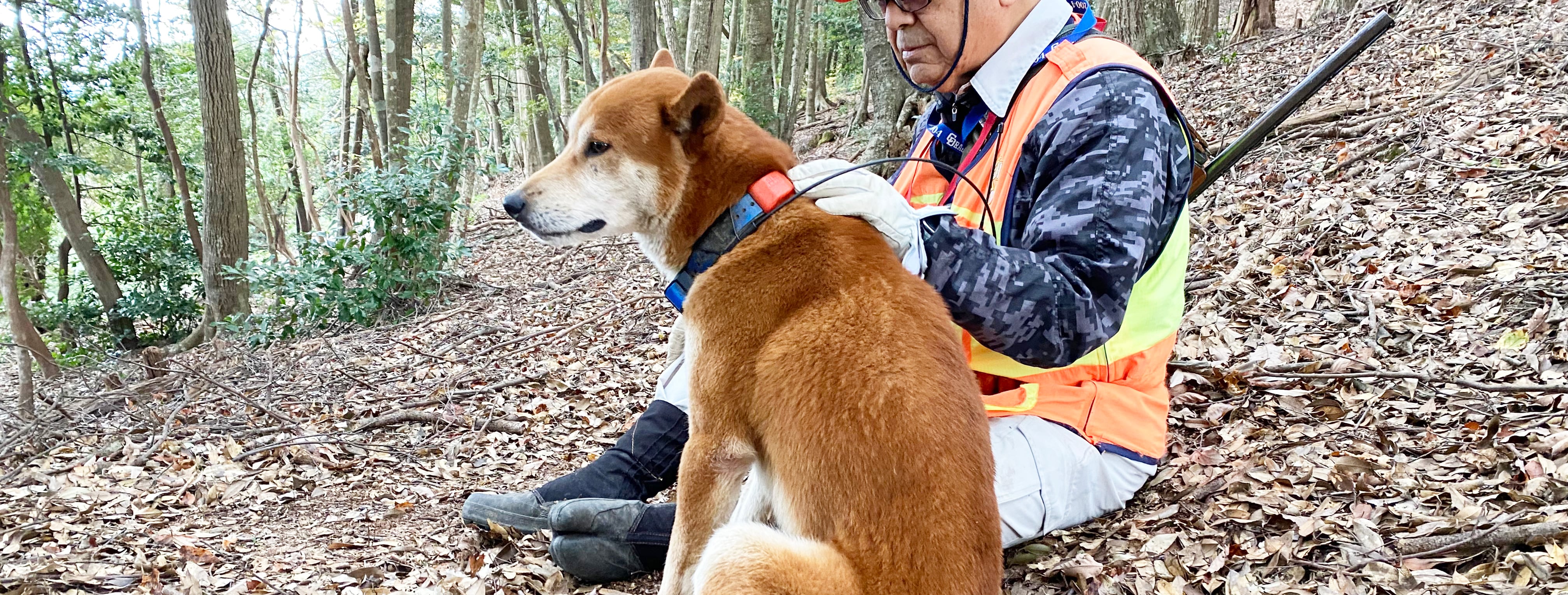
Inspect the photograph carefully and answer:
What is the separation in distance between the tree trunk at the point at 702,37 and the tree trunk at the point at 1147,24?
5.70 m

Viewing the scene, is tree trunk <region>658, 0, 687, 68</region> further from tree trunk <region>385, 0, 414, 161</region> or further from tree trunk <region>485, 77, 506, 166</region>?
tree trunk <region>485, 77, 506, 166</region>

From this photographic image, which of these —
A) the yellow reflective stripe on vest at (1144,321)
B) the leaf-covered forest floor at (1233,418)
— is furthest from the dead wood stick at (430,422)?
the yellow reflective stripe on vest at (1144,321)

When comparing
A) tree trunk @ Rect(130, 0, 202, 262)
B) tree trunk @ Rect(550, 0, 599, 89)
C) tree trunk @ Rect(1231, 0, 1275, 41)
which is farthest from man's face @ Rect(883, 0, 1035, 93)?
tree trunk @ Rect(550, 0, 599, 89)

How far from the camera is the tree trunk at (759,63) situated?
15.2 m

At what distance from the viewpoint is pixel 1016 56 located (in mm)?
2988

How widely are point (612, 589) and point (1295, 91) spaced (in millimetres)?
3989

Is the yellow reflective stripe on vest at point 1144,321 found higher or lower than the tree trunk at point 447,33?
lower

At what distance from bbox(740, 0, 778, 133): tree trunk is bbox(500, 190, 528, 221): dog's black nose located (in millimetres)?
12792

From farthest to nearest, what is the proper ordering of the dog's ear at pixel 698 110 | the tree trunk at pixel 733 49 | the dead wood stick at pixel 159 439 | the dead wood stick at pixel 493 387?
the tree trunk at pixel 733 49
the dead wood stick at pixel 493 387
the dead wood stick at pixel 159 439
the dog's ear at pixel 698 110

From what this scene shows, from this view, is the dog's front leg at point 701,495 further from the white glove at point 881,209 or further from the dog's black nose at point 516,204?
the dog's black nose at point 516,204

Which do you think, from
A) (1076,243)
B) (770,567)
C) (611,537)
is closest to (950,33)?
(1076,243)

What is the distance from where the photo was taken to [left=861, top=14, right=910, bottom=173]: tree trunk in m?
9.50

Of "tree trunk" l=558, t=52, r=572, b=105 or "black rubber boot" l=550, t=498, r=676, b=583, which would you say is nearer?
"black rubber boot" l=550, t=498, r=676, b=583

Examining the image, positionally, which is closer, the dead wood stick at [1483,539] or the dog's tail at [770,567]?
the dog's tail at [770,567]
